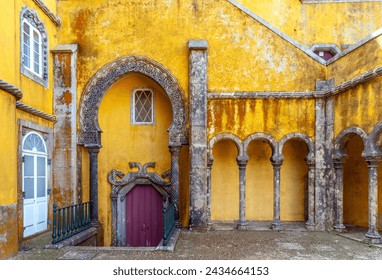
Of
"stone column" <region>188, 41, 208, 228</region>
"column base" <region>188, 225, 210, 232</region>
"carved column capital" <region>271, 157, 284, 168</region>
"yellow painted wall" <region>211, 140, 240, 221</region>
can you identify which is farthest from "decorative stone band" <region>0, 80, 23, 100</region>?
"carved column capital" <region>271, 157, 284, 168</region>

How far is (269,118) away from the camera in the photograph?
10906 mm

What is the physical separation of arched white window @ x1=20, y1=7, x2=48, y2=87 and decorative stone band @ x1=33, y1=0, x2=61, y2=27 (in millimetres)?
417

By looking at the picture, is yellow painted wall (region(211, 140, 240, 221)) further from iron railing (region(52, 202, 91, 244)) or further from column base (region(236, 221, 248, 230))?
iron railing (region(52, 202, 91, 244))

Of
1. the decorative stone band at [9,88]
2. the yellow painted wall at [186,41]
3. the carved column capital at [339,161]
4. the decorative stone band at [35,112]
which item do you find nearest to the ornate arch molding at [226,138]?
the yellow painted wall at [186,41]

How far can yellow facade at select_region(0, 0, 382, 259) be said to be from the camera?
35.5 feet

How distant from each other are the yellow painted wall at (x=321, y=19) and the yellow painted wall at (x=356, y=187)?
16.2 feet

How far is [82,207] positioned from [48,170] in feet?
5.08

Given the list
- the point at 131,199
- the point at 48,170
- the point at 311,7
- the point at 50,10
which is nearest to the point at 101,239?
the point at 131,199

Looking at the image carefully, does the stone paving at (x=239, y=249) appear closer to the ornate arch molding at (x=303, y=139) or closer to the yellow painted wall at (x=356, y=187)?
the yellow painted wall at (x=356, y=187)

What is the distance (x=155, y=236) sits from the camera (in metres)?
11.9

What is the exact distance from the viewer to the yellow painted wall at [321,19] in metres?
14.4

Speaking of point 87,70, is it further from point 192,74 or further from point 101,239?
point 101,239

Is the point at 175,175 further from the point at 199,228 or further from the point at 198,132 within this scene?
the point at 199,228

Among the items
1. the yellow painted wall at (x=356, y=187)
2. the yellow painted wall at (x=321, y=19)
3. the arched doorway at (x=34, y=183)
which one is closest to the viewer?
the arched doorway at (x=34, y=183)
